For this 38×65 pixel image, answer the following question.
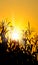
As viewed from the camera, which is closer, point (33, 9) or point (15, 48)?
point (15, 48)

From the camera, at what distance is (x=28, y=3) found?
2.77m

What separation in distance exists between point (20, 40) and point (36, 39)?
0.20 m

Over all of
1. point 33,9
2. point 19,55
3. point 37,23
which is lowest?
point 19,55

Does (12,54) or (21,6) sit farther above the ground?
(21,6)

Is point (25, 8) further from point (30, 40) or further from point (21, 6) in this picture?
point (30, 40)

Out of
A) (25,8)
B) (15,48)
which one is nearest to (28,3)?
(25,8)

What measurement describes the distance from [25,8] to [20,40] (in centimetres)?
50

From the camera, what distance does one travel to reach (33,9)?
9.22 feet

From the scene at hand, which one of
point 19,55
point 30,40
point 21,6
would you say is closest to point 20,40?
point 30,40

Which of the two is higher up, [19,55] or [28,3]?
[28,3]

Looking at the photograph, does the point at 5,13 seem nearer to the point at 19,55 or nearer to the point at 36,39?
the point at 36,39

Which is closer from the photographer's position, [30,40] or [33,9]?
[30,40]

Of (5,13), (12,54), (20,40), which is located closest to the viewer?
(12,54)

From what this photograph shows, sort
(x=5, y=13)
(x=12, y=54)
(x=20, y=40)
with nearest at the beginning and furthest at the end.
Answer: (x=12, y=54), (x=20, y=40), (x=5, y=13)
